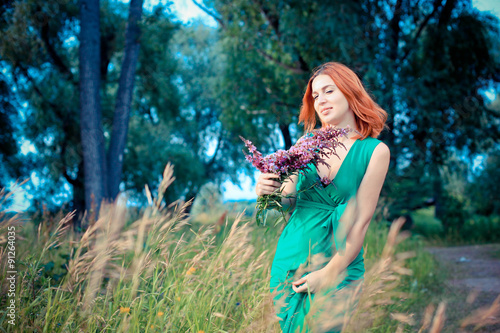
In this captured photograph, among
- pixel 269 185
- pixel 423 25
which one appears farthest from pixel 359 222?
pixel 423 25

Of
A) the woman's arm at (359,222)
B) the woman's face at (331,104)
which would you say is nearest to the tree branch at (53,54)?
the woman's face at (331,104)

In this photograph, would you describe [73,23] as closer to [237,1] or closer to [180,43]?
[237,1]

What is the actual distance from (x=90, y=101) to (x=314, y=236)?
6.38 meters

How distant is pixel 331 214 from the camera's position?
1.71 meters

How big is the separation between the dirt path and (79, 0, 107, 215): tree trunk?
5.92m

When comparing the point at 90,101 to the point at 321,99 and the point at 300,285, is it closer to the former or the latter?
the point at 321,99

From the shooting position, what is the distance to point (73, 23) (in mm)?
8930

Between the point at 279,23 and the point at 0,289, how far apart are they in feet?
30.8

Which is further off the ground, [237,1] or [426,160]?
[237,1]

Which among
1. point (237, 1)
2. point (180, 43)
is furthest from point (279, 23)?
point (180, 43)

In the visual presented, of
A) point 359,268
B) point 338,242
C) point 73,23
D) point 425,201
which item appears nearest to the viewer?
point 338,242

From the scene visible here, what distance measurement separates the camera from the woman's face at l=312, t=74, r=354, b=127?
1.87 metres

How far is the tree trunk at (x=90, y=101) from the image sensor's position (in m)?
6.86

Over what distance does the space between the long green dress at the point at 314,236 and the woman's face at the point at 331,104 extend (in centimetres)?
17
